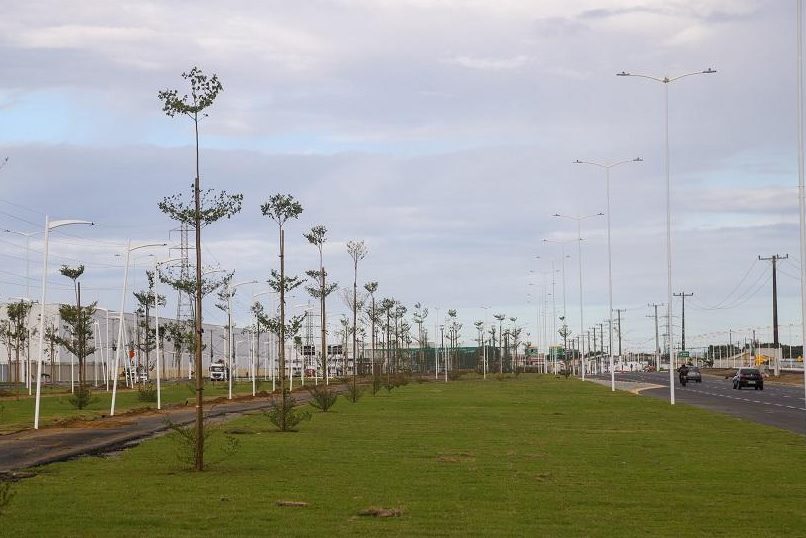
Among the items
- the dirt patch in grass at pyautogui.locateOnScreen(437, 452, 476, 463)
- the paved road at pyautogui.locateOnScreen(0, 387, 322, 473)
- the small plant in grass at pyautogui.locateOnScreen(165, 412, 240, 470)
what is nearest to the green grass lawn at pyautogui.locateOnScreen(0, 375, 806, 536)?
the dirt patch in grass at pyautogui.locateOnScreen(437, 452, 476, 463)

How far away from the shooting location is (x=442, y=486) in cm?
1922

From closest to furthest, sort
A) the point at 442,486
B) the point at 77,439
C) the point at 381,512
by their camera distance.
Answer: the point at 381,512 < the point at 442,486 < the point at 77,439

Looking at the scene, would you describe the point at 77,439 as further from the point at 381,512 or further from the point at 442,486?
the point at 381,512

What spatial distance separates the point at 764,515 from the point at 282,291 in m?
21.3

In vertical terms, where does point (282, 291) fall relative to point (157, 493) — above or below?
above

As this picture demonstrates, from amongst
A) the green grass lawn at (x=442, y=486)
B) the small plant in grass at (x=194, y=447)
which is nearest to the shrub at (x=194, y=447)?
the small plant in grass at (x=194, y=447)

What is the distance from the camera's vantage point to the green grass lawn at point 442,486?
48.4 feet

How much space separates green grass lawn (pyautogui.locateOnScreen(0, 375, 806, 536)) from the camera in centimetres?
1477

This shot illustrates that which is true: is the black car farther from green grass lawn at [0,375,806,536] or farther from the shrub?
the shrub

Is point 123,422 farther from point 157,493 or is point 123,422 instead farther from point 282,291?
point 157,493

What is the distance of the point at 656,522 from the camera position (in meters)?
15.3

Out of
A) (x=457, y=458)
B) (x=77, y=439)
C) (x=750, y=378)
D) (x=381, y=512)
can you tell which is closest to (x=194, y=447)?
(x=457, y=458)

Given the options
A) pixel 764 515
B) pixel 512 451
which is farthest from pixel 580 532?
pixel 512 451

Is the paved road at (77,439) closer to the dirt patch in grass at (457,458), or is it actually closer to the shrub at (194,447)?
the shrub at (194,447)
